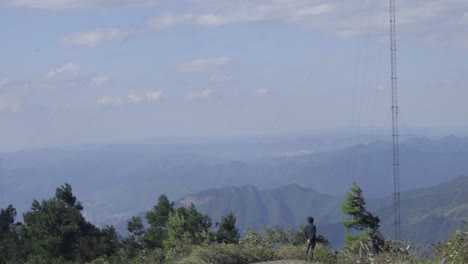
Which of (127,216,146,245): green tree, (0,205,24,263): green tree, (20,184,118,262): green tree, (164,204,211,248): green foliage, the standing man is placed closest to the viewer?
the standing man

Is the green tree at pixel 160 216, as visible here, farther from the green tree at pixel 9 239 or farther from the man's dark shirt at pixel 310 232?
the man's dark shirt at pixel 310 232

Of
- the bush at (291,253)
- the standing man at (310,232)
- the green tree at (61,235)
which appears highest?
the standing man at (310,232)

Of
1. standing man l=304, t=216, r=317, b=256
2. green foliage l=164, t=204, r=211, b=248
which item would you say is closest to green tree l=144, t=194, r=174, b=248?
green foliage l=164, t=204, r=211, b=248

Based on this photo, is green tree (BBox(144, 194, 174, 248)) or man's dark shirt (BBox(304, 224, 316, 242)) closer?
man's dark shirt (BBox(304, 224, 316, 242))

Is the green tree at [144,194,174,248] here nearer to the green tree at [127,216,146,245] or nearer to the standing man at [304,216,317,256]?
the green tree at [127,216,146,245]

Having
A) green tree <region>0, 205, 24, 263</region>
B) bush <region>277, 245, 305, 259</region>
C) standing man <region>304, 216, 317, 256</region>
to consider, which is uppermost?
standing man <region>304, 216, 317, 256</region>

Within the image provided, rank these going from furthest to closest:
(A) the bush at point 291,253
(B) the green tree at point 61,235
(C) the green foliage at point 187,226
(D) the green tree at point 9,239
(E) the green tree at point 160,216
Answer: (E) the green tree at point 160,216 < (D) the green tree at point 9,239 < (B) the green tree at point 61,235 < (C) the green foliage at point 187,226 < (A) the bush at point 291,253

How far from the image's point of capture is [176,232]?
101 ft

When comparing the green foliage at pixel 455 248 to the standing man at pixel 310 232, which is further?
the standing man at pixel 310 232

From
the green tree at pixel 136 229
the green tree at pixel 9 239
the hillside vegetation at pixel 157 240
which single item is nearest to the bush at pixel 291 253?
the hillside vegetation at pixel 157 240

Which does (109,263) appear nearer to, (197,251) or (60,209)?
(197,251)

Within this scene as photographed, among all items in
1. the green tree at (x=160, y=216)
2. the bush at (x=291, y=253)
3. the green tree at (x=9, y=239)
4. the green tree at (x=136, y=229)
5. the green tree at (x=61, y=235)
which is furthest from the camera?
the green tree at (x=160, y=216)

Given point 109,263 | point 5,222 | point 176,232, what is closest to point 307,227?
point 109,263

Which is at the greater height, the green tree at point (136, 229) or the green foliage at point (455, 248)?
the green foliage at point (455, 248)
